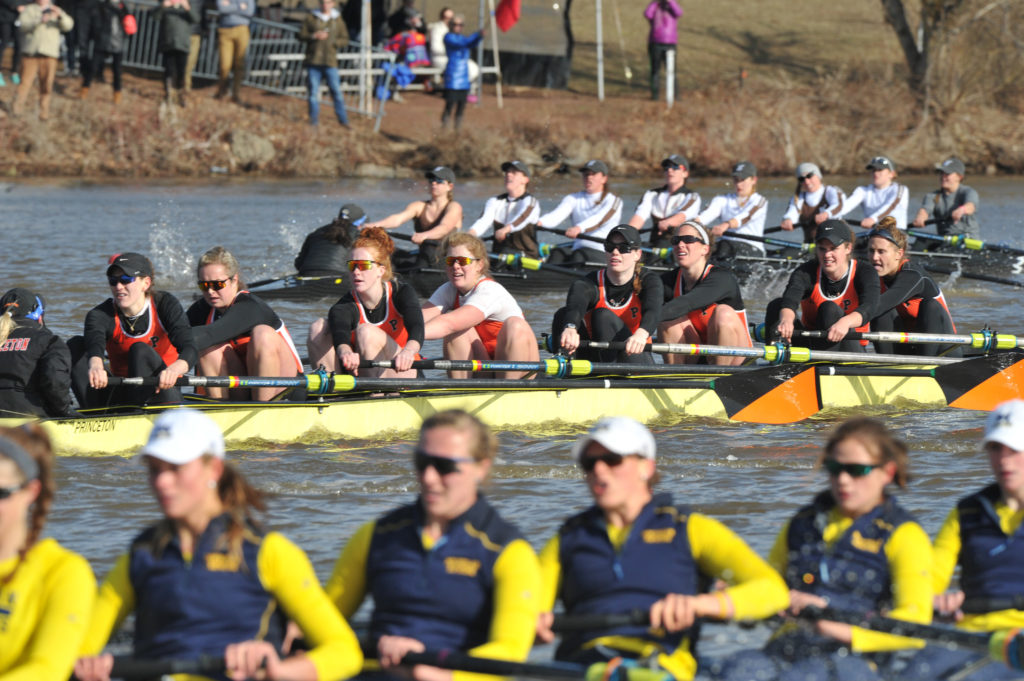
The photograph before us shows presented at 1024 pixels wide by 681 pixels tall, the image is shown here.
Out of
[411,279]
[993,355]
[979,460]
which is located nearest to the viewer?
[979,460]

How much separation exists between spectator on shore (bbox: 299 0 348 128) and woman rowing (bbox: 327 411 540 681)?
64.8 ft

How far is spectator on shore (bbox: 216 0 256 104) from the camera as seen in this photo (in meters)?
23.1

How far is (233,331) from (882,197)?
383 inches

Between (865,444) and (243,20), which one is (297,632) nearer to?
(865,444)

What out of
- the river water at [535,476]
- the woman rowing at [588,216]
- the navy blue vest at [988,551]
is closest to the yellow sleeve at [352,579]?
the river water at [535,476]

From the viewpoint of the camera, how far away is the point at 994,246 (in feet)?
48.9

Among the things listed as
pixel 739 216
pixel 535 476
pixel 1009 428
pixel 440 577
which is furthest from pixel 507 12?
pixel 440 577

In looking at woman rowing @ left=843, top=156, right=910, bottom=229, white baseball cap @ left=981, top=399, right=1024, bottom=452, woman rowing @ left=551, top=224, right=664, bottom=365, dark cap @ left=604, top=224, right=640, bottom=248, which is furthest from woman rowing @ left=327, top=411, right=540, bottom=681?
woman rowing @ left=843, top=156, right=910, bottom=229

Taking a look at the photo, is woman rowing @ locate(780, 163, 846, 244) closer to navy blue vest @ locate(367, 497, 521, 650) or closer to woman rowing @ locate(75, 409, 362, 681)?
navy blue vest @ locate(367, 497, 521, 650)

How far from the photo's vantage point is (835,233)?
360 inches

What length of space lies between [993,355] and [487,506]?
6396 mm

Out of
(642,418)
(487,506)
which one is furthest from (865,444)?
(642,418)

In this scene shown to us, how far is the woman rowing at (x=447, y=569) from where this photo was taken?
155 inches

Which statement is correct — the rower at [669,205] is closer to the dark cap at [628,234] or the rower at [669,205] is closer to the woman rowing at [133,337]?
the dark cap at [628,234]
